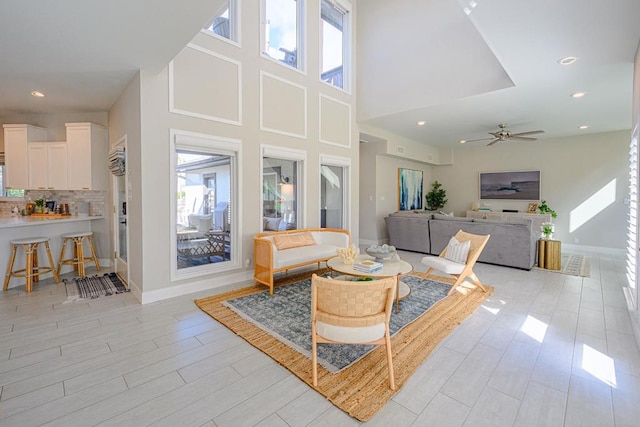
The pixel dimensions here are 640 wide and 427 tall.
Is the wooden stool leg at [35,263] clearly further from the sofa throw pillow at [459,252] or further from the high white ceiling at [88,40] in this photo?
the sofa throw pillow at [459,252]

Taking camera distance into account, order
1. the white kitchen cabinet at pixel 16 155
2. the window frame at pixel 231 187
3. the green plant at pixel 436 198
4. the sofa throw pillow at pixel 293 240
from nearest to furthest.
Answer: the window frame at pixel 231 187
the sofa throw pillow at pixel 293 240
the white kitchen cabinet at pixel 16 155
the green plant at pixel 436 198

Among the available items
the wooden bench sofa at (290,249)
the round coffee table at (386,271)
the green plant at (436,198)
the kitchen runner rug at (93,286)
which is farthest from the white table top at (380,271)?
the green plant at (436,198)

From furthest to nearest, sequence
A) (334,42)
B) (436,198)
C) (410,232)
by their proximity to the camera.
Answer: (436,198) < (410,232) < (334,42)

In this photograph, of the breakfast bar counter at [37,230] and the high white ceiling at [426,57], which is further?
the breakfast bar counter at [37,230]

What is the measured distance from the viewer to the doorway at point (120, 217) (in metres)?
4.27

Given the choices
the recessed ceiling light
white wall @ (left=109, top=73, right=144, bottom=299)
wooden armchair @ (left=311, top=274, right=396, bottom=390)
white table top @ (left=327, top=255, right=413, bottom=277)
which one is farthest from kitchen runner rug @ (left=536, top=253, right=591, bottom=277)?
white wall @ (left=109, top=73, right=144, bottom=299)

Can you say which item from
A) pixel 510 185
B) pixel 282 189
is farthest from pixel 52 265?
pixel 510 185

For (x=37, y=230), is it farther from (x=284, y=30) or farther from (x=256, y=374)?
(x=284, y=30)

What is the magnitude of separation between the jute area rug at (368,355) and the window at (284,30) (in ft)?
13.6

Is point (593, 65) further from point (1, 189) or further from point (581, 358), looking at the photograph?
point (1, 189)

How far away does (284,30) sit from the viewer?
513cm

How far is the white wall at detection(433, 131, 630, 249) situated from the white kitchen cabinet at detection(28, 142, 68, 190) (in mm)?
10406

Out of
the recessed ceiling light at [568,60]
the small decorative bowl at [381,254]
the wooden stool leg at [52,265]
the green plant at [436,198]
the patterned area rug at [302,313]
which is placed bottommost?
the patterned area rug at [302,313]

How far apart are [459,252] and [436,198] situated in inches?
221
